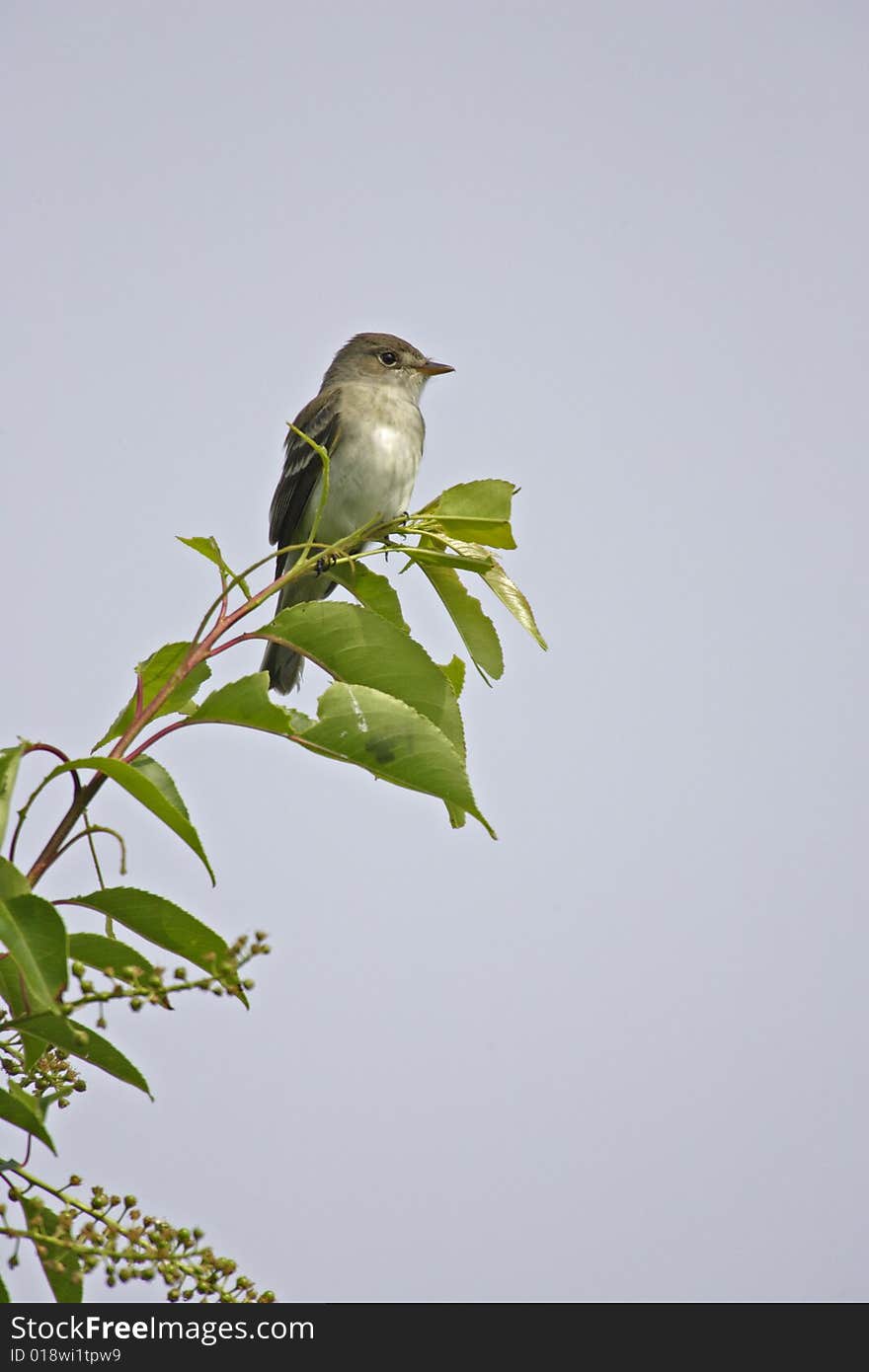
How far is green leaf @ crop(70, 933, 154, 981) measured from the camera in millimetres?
2445

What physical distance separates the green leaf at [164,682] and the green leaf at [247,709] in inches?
2.2

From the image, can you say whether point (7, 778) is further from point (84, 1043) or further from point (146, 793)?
point (84, 1043)

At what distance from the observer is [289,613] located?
3.04 m

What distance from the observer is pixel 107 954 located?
8.34 ft

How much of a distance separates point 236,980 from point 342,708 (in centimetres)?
82

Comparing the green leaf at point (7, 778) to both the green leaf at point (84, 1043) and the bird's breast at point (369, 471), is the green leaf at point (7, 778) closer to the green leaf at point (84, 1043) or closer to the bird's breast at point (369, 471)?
the green leaf at point (84, 1043)

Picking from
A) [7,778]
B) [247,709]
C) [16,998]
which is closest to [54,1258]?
[16,998]

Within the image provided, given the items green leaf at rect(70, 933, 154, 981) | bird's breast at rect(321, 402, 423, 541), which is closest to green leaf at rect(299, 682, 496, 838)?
green leaf at rect(70, 933, 154, 981)

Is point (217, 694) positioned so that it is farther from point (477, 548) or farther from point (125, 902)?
point (477, 548)

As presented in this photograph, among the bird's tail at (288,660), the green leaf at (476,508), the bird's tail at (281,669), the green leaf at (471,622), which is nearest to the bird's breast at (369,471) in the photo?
the bird's tail at (288,660)

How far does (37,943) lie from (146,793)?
40 centimetres

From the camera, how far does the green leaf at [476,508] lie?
337cm

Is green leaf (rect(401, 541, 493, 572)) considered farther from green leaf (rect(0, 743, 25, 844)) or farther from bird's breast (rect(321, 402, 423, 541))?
bird's breast (rect(321, 402, 423, 541))
